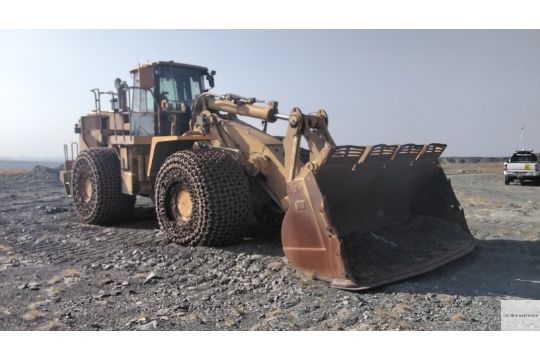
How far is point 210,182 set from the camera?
6277 mm

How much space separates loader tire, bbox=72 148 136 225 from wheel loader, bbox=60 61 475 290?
2cm

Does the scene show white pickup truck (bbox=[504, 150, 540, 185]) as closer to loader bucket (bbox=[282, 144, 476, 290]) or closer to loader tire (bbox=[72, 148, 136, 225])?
Result: loader bucket (bbox=[282, 144, 476, 290])

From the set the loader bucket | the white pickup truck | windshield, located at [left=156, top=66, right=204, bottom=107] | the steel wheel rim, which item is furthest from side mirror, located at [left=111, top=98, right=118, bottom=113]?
the white pickup truck

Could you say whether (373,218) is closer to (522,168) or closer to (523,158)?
(522,168)

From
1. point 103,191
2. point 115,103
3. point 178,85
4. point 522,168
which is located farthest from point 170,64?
point 522,168

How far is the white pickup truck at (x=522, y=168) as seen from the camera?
20797 mm

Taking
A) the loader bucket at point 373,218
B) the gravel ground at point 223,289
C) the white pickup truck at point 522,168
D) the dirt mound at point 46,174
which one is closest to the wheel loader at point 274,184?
the loader bucket at point 373,218

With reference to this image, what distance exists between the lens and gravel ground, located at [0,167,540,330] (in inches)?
166

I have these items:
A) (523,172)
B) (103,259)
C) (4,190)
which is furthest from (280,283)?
(523,172)

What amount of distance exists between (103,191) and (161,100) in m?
1.94

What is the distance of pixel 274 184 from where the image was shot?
21.4ft

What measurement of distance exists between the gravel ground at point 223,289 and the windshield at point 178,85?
2.48m

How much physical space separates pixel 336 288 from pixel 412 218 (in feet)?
7.11
